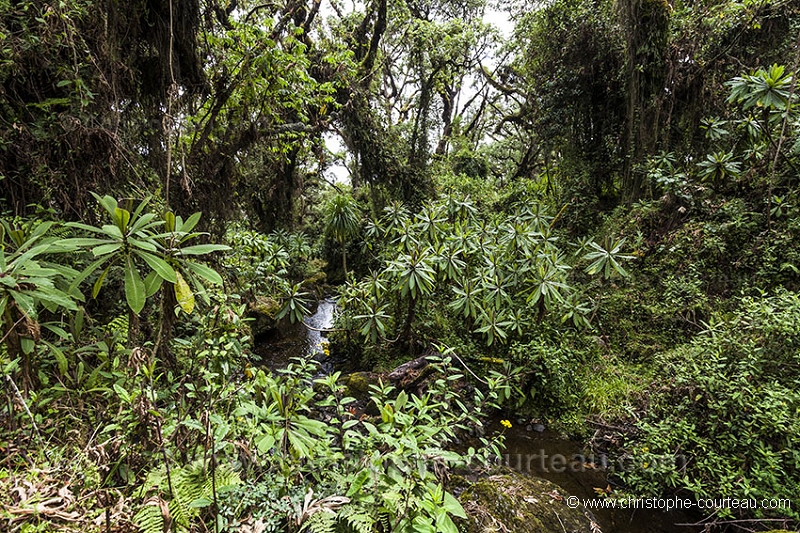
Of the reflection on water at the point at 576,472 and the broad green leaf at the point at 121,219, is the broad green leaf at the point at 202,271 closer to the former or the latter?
the broad green leaf at the point at 121,219

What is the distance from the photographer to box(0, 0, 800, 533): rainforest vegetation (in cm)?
148

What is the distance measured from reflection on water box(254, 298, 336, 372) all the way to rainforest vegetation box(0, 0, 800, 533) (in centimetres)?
36

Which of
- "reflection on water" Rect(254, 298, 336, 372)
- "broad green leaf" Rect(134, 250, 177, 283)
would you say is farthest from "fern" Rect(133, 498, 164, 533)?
"reflection on water" Rect(254, 298, 336, 372)

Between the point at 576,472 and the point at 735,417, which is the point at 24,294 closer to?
the point at 576,472

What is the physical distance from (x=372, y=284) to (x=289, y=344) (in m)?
2.32

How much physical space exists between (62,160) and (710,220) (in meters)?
7.14

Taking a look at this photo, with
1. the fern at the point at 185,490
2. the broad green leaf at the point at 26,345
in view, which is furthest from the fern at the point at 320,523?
the broad green leaf at the point at 26,345

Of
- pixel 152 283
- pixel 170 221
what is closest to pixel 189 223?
pixel 170 221

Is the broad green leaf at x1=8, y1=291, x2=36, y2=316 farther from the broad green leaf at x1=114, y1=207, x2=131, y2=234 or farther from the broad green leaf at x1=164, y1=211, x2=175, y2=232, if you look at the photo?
the broad green leaf at x1=164, y1=211, x2=175, y2=232

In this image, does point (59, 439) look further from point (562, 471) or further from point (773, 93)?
point (773, 93)

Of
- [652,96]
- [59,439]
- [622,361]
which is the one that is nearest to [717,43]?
[652,96]

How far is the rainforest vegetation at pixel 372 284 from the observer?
1.48m

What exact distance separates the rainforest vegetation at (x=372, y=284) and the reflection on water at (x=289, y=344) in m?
0.36

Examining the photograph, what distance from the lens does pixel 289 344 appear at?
595 centimetres
